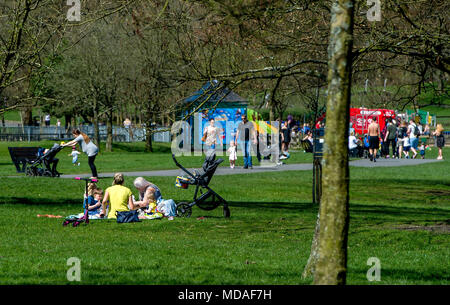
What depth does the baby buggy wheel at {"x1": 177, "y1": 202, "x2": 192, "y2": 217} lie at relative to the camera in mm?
15633

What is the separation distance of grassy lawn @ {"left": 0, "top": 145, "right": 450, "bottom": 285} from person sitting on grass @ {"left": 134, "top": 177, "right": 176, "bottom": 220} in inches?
13.8

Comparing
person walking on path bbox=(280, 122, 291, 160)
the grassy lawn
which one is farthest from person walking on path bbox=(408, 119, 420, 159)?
the grassy lawn

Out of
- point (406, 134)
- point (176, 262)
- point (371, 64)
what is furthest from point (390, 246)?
point (406, 134)

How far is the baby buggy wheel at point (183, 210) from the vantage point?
615 inches

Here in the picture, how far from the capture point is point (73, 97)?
170 feet

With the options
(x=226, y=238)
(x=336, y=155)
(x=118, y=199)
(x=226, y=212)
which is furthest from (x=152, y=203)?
(x=336, y=155)

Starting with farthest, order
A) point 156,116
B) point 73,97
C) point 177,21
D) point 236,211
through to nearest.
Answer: point 73,97, point 236,211, point 156,116, point 177,21

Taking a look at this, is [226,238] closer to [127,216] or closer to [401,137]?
[127,216]

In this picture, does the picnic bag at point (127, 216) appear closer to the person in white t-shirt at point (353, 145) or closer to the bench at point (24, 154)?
the bench at point (24, 154)

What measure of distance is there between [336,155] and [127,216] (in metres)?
8.65

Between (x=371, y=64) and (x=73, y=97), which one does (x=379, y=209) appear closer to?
(x=371, y=64)

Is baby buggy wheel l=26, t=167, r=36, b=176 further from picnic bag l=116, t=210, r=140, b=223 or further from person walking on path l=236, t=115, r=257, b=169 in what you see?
picnic bag l=116, t=210, r=140, b=223

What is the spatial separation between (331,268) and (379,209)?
1216 centimetres
